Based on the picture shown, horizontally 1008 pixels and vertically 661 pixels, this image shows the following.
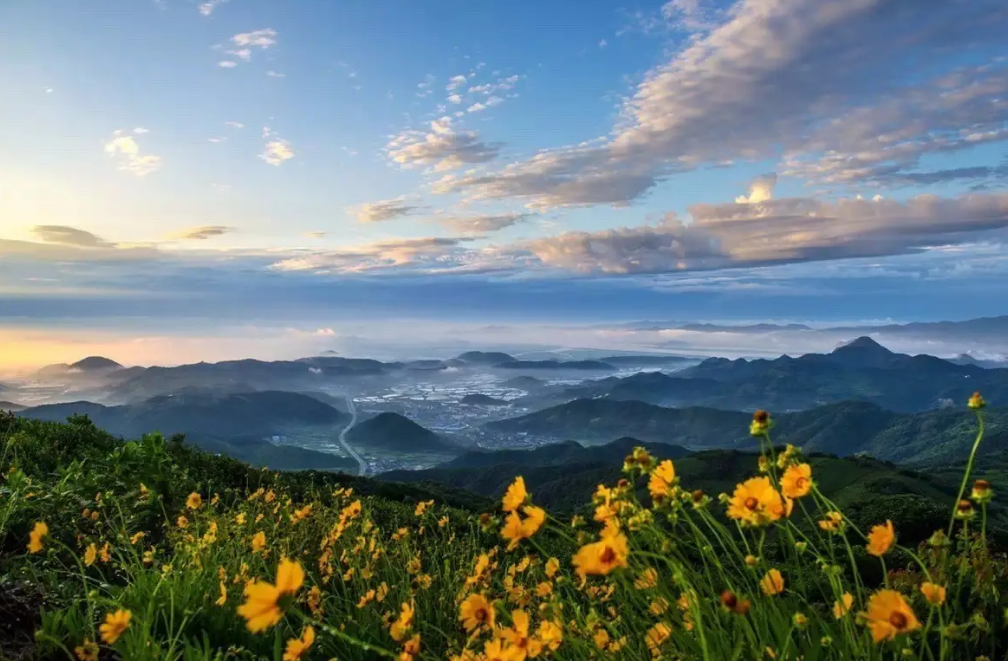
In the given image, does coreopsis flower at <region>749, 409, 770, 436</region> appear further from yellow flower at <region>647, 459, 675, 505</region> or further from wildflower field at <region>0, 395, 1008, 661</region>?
yellow flower at <region>647, 459, 675, 505</region>

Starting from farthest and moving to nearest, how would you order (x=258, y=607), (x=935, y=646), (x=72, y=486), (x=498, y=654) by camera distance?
(x=72, y=486)
(x=935, y=646)
(x=498, y=654)
(x=258, y=607)

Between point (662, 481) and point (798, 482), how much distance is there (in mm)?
530

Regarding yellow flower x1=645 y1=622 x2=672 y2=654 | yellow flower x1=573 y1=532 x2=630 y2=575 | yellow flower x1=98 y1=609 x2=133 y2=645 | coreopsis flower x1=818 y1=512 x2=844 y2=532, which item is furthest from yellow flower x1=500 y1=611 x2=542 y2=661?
yellow flower x1=98 y1=609 x2=133 y2=645

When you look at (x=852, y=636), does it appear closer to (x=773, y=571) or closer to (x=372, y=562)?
(x=773, y=571)

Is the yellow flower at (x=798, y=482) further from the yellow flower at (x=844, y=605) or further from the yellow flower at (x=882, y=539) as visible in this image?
the yellow flower at (x=844, y=605)

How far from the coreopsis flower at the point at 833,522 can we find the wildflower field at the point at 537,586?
0.01m

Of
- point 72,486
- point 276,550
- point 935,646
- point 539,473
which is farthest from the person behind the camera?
point 539,473

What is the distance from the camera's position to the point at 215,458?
12.5m

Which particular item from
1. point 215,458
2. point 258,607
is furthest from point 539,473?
point 258,607

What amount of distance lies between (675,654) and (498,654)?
2.95 ft

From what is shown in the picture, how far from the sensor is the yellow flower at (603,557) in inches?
85.6

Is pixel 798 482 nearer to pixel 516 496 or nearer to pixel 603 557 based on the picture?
pixel 603 557

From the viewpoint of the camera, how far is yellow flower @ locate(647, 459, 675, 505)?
9.18 feet

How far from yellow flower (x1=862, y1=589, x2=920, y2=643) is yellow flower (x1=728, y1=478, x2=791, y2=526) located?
0.43 metres
